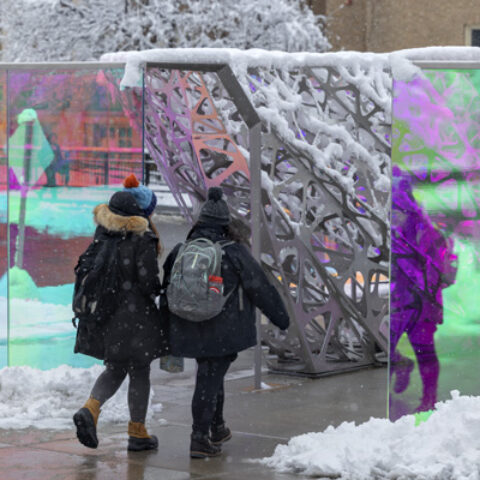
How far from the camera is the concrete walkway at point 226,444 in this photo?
639cm

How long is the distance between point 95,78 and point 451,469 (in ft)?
13.6

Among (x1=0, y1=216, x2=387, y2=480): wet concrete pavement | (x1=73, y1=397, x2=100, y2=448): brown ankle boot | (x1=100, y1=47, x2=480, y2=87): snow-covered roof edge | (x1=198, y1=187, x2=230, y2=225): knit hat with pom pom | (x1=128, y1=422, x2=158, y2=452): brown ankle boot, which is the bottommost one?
(x1=0, y1=216, x2=387, y2=480): wet concrete pavement

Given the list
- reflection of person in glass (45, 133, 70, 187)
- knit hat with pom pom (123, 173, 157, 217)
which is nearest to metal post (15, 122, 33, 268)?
reflection of person in glass (45, 133, 70, 187)

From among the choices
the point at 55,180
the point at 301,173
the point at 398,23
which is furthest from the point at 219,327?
the point at 398,23

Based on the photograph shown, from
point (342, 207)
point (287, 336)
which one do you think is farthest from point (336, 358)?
point (342, 207)

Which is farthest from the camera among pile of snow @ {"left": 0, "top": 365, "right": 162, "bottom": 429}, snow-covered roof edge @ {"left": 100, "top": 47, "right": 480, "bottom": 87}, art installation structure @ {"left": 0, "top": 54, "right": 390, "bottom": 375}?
art installation structure @ {"left": 0, "top": 54, "right": 390, "bottom": 375}

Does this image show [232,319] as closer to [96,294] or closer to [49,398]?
[96,294]

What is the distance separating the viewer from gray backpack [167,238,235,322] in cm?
649

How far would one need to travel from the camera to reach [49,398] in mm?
7996

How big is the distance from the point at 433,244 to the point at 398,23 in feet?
78.7

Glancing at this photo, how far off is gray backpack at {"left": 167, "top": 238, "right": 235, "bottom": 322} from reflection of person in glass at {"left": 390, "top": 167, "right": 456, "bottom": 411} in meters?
1.00

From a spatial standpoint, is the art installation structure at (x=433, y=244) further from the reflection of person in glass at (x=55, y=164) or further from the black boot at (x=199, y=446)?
the reflection of person in glass at (x=55, y=164)

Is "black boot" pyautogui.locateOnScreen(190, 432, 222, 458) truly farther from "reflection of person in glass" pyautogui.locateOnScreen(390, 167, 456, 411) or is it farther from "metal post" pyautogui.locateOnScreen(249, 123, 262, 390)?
"metal post" pyautogui.locateOnScreen(249, 123, 262, 390)

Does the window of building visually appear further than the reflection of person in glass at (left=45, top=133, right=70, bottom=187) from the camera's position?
Yes
